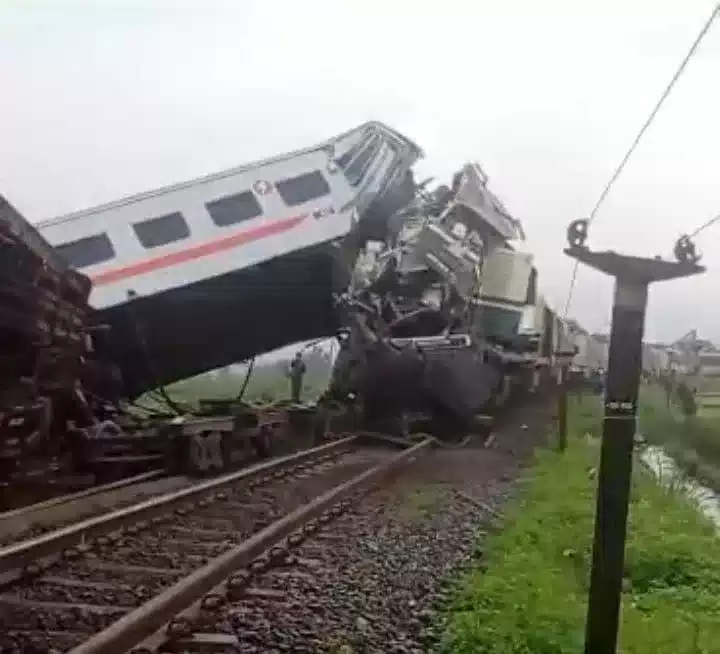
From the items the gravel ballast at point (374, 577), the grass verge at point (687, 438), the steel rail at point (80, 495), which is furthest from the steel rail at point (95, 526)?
the grass verge at point (687, 438)

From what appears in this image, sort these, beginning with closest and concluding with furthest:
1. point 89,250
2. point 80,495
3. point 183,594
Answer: point 183,594
point 80,495
point 89,250

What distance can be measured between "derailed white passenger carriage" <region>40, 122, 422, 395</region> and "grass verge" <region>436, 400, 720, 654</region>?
4236mm

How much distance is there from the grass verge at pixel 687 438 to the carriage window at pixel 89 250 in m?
8.90

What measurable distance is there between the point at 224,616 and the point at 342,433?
426 inches

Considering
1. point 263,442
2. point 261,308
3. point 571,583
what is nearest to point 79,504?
point 571,583

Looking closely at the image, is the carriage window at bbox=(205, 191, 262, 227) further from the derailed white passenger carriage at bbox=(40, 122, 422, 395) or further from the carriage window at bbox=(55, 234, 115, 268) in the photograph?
the carriage window at bbox=(55, 234, 115, 268)

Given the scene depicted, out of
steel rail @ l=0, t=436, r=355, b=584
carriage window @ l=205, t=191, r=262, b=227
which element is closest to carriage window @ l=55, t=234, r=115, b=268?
carriage window @ l=205, t=191, r=262, b=227

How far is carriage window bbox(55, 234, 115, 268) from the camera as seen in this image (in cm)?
1200

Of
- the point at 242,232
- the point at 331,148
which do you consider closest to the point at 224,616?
the point at 242,232

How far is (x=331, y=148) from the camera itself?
44.0 ft

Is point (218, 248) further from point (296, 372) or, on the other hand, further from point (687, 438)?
point (687, 438)

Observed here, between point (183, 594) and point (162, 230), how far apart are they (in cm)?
821

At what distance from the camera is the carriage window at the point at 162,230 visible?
A: 40.1 ft

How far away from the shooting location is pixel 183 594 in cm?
453
